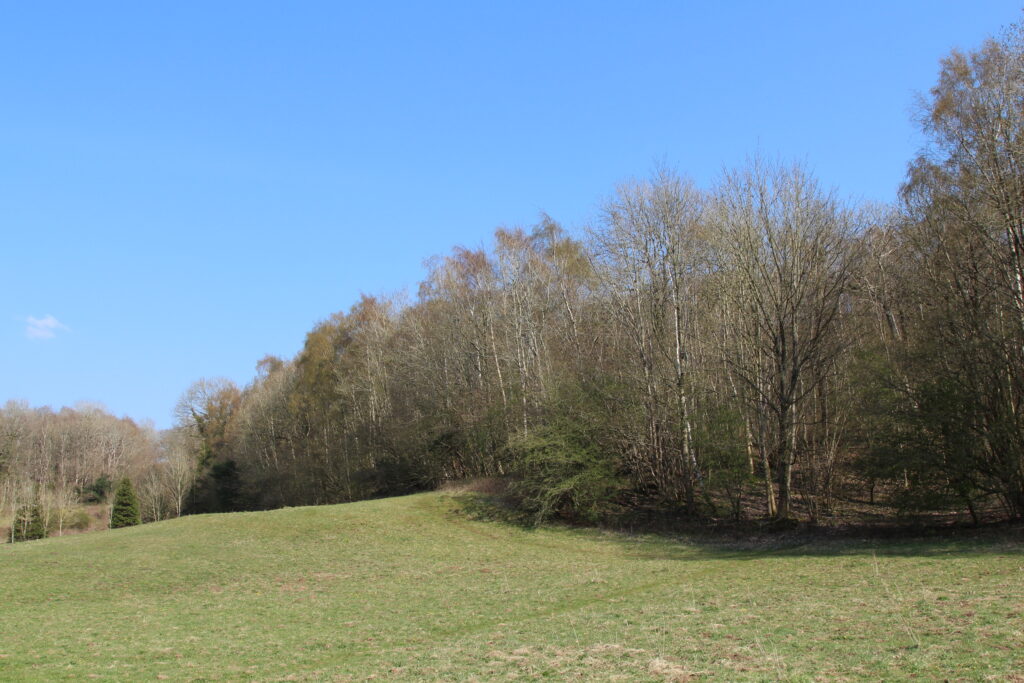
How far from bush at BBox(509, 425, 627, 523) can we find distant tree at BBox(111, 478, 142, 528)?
40.2 meters

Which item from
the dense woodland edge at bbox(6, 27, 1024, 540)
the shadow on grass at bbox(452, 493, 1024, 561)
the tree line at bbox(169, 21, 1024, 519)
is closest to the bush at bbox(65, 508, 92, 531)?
the dense woodland edge at bbox(6, 27, 1024, 540)

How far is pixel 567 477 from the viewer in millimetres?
31234

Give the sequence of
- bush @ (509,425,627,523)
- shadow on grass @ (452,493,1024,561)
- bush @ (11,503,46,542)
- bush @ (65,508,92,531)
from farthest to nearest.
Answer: bush @ (65,508,92,531) → bush @ (11,503,46,542) → bush @ (509,425,627,523) → shadow on grass @ (452,493,1024,561)

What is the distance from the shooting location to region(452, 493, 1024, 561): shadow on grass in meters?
20.3

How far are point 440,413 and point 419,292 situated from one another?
456 inches

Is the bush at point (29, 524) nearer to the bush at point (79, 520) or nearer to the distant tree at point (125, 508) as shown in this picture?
the bush at point (79, 520)

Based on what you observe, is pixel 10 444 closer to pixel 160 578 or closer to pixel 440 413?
pixel 440 413

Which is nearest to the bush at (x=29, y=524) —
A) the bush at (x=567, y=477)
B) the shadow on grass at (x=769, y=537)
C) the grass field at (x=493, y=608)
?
the grass field at (x=493, y=608)

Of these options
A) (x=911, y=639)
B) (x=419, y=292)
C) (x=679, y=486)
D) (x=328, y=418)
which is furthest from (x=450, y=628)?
(x=328, y=418)

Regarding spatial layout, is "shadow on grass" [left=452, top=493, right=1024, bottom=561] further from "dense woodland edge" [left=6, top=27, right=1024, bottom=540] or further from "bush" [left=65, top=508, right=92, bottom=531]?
"bush" [left=65, top=508, right=92, bottom=531]

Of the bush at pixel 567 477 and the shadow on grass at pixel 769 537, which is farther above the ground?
the bush at pixel 567 477

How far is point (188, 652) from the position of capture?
12164mm

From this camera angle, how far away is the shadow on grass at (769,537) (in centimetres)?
2034

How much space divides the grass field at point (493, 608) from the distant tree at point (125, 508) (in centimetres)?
3146
